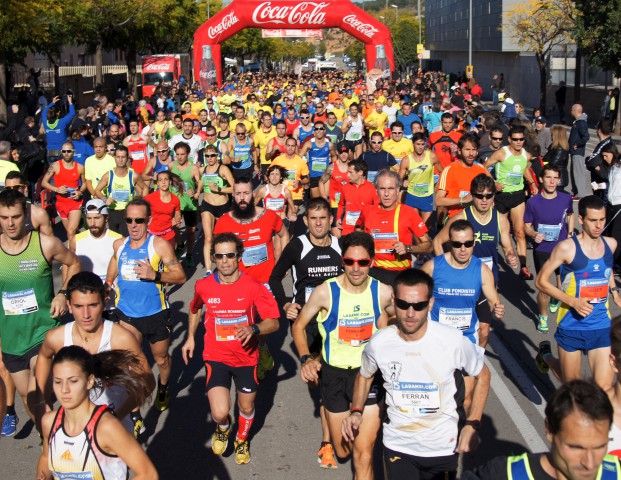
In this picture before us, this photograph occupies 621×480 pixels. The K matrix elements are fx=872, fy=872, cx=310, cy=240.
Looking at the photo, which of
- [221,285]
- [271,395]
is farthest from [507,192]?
[221,285]

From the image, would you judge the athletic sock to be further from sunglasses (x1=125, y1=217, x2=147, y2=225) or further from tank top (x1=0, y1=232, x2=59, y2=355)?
sunglasses (x1=125, y1=217, x2=147, y2=225)

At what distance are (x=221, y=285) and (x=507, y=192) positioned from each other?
5867mm

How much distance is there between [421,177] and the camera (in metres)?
11.5

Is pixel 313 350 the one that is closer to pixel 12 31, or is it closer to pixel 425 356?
pixel 425 356

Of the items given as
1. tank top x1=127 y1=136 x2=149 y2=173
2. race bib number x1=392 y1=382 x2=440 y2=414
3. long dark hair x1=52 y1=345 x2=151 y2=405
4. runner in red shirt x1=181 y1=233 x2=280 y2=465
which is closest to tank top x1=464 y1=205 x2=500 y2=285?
runner in red shirt x1=181 y1=233 x2=280 y2=465

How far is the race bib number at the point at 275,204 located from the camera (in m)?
9.98

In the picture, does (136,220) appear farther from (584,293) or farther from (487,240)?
(584,293)

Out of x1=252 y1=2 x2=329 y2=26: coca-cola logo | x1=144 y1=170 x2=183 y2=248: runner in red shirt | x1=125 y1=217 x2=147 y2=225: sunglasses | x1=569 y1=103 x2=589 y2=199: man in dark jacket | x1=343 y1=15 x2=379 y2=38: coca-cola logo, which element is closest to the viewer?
x1=125 y1=217 x2=147 y2=225: sunglasses

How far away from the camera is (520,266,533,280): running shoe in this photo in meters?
10.6

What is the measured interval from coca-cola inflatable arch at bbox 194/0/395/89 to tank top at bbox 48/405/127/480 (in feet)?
103

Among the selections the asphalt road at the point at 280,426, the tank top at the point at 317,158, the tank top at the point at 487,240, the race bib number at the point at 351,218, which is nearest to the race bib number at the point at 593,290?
the asphalt road at the point at 280,426

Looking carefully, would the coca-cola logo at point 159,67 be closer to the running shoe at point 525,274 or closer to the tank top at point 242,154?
the tank top at point 242,154

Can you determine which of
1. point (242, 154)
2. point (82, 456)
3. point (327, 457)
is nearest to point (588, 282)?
point (327, 457)

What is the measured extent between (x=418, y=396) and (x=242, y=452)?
6.59ft
